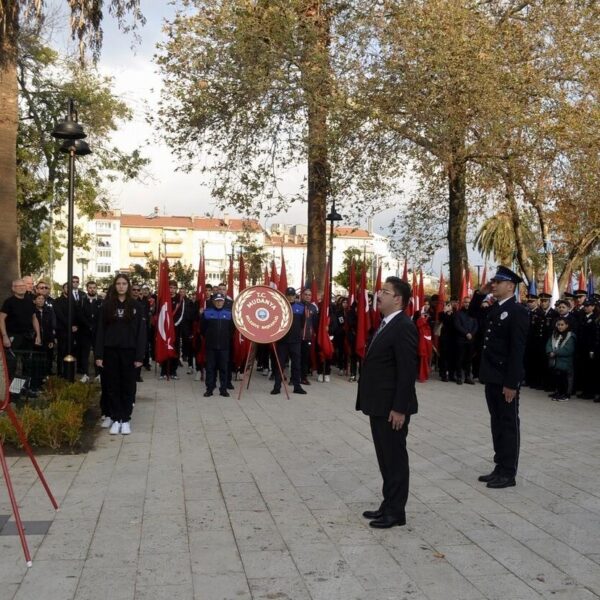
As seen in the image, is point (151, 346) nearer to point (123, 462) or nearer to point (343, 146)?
point (343, 146)

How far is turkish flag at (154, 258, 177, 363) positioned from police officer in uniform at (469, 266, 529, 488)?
30.1 feet

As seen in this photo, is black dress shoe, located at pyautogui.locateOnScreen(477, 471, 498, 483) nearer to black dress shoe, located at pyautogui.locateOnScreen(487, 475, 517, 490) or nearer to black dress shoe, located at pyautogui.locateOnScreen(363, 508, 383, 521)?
black dress shoe, located at pyautogui.locateOnScreen(487, 475, 517, 490)

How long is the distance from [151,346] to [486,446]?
1214cm

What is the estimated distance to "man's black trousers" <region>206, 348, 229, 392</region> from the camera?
13.6 meters

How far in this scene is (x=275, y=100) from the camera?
1817cm

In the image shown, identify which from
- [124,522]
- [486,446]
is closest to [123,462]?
[124,522]

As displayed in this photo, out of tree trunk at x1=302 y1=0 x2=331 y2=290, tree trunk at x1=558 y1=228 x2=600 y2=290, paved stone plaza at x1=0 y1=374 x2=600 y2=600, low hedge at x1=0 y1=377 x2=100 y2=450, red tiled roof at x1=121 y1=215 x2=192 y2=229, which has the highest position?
red tiled roof at x1=121 y1=215 x2=192 y2=229

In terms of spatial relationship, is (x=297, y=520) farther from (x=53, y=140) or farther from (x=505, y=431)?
(x=53, y=140)

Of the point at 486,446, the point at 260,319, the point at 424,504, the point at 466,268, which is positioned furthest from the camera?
the point at 466,268

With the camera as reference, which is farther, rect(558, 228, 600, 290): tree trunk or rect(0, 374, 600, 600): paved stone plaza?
rect(558, 228, 600, 290): tree trunk

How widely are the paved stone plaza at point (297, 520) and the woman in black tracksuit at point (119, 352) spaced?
392 mm

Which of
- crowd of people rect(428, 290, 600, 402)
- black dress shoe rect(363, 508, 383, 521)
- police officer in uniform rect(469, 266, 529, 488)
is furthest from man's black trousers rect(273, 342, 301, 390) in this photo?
black dress shoe rect(363, 508, 383, 521)

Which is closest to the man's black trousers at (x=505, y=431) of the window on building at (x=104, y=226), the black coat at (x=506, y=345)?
the black coat at (x=506, y=345)

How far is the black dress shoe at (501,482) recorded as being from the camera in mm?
6961
